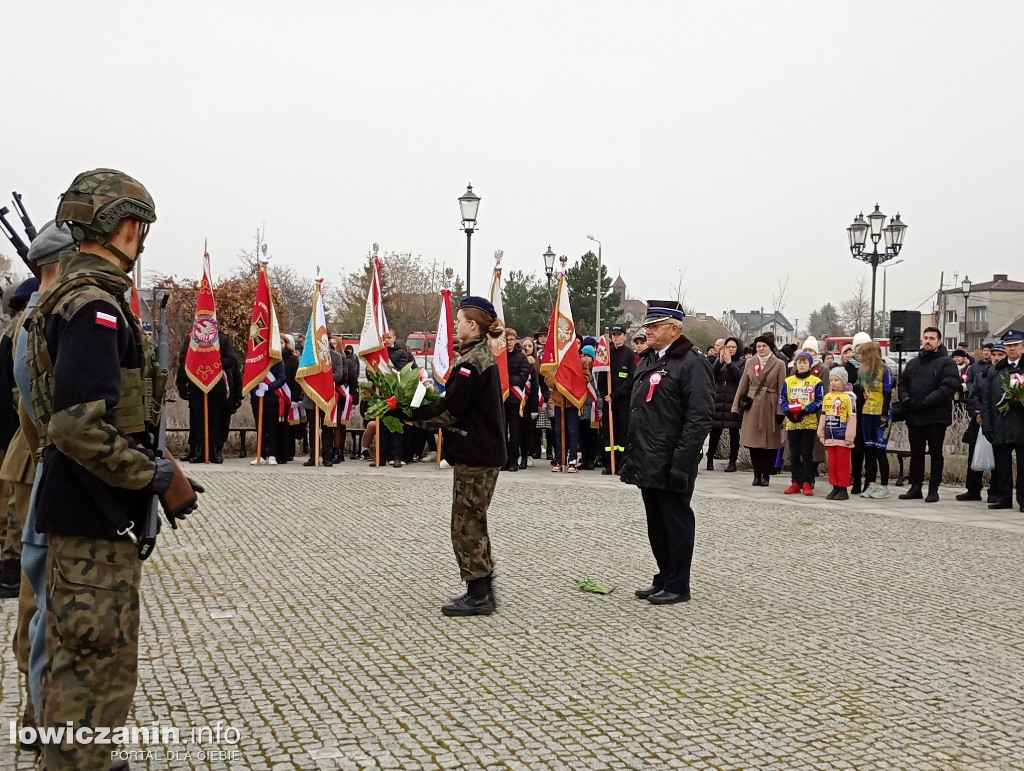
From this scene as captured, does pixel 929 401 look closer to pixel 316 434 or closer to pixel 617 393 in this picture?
pixel 617 393

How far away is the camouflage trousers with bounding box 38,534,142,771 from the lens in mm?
3621

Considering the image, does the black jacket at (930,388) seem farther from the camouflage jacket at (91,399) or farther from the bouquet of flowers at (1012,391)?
the camouflage jacket at (91,399)

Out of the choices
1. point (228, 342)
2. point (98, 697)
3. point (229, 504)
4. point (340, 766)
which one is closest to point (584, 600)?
point (340, 766)

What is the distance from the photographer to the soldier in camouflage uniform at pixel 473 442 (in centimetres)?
703

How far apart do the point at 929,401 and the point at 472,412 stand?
26.0ft

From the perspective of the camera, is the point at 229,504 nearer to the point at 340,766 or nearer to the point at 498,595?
the point at 498,595

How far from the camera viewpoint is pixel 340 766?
14.4ft

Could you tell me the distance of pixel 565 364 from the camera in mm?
16359

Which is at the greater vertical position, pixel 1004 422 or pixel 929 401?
pixel 929 401

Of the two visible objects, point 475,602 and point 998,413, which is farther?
point 998,413

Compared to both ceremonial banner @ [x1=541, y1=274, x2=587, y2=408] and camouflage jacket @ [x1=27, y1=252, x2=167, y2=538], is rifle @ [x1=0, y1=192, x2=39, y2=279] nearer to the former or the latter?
camouflage jacket @ [x1=27, y1=252, x2=167, y2=538]

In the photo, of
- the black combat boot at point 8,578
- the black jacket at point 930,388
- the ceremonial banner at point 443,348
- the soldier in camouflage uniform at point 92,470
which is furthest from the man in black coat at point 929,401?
the soldier in camouflage uniform at point 92,470

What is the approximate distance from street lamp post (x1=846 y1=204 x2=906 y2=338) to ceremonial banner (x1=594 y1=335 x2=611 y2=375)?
7.30m

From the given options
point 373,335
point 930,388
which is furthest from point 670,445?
point 373,335
